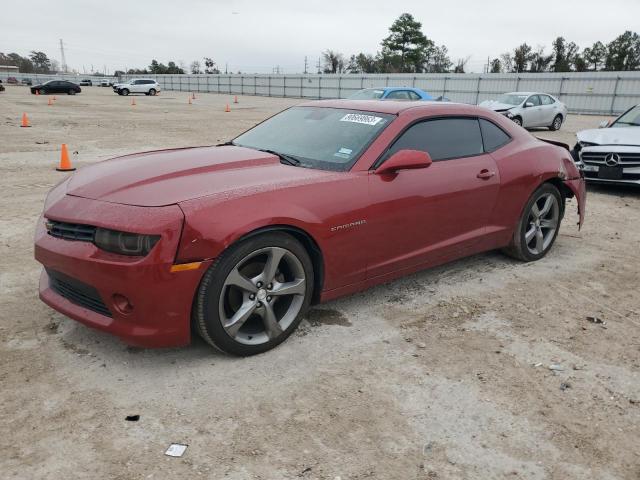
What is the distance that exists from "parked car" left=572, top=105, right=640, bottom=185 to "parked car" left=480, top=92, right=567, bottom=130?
990cm

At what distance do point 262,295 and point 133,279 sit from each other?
2.54 ft

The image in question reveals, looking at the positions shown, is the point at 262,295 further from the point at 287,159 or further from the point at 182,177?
the point at 287,159

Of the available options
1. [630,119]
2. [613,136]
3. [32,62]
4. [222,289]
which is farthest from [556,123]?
[32,62]

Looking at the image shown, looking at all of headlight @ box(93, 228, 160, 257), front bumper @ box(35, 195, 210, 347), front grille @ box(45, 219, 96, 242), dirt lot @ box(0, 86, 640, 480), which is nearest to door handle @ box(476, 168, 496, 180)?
dirt lot @ box(0, 86, 640, 480)

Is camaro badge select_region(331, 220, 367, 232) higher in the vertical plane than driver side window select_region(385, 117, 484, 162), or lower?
lower

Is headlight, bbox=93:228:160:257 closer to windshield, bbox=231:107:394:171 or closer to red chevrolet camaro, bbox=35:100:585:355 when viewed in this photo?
red chevrolet camaro, bbox=35:100:585:355

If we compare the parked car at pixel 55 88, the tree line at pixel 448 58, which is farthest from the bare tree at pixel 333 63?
the parked car at pixel 55 88

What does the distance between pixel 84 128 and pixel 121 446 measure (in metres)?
17.2

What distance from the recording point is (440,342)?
11.5ft

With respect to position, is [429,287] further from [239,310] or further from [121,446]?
[121,446]

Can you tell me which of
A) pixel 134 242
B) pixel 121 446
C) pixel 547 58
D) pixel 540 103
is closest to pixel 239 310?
pixel 134 242

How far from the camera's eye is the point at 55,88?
143 ft

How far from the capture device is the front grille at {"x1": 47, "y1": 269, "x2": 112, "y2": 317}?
2.92m

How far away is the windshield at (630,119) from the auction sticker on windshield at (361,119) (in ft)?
23.1
